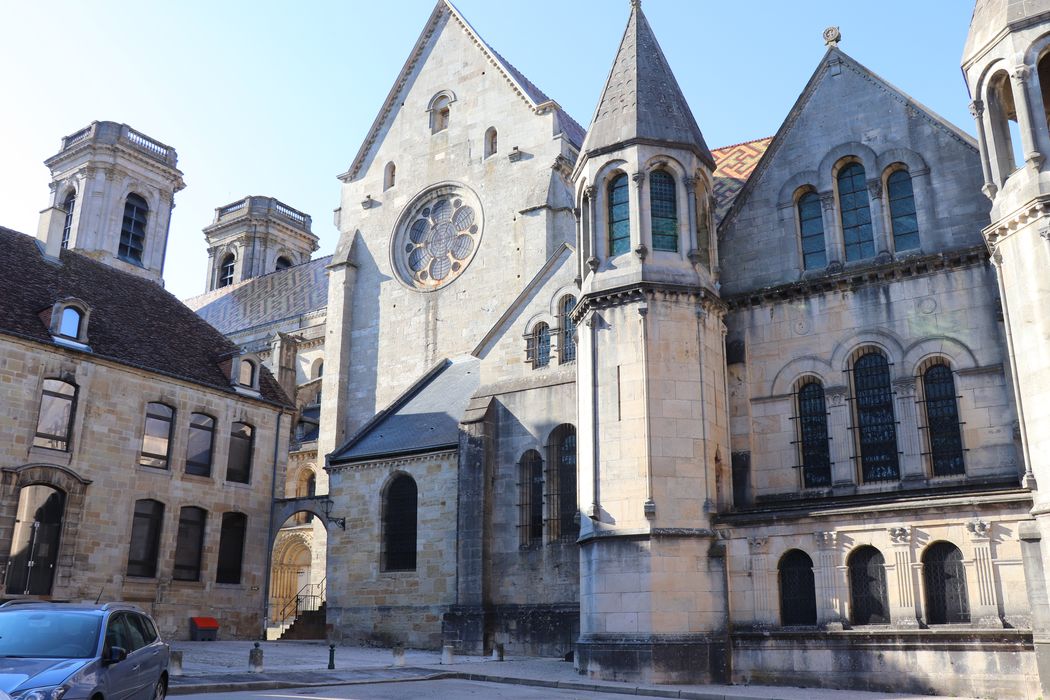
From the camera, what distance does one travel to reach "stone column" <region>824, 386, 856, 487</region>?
63.5 ft

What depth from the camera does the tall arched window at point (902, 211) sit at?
20.1 m

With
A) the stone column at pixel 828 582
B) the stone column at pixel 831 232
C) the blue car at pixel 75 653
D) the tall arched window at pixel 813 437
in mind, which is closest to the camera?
the blue car at pixel 75 653

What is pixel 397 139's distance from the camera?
3909cm

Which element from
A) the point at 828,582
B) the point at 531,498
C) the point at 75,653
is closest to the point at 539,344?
the point at 531,498

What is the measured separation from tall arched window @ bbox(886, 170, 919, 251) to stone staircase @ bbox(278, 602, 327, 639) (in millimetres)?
20718

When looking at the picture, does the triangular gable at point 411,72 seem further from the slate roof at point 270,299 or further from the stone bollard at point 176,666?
the stone bollard at point 176,666

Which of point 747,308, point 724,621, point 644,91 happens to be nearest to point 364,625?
point 724,621

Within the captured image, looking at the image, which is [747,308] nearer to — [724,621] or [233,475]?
[724,621]

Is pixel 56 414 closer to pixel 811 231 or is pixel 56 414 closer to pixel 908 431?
pixel 811 231

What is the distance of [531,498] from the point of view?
24.2 m

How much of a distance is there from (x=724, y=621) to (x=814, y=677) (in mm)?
1904

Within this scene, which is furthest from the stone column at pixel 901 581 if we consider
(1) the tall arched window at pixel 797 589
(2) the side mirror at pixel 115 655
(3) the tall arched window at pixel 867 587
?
(2) the side mirror at pixel 115 655

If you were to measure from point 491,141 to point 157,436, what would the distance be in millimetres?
16239

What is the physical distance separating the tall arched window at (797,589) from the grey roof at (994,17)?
33.4ft
